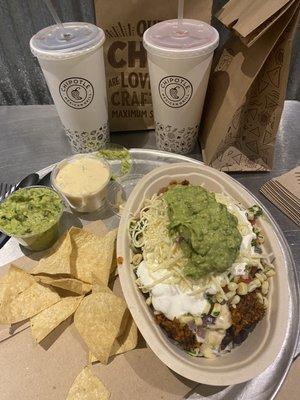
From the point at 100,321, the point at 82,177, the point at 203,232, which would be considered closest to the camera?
the point at 203,232

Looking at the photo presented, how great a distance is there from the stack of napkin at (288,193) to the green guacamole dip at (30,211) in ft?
3.21

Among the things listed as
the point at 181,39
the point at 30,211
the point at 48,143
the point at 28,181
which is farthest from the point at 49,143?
the point at 181,39

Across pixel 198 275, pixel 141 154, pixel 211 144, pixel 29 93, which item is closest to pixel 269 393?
pixel 198 275

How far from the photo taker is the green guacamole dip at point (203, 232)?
112 centimetres

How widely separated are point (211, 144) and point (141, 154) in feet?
1.23

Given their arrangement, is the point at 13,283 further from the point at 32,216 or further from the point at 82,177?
the point at 82,177

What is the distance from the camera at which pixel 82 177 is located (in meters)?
1.58

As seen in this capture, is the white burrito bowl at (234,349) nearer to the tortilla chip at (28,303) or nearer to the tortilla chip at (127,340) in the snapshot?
the tortilla chip at (127,340)

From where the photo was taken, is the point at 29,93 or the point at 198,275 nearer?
the point at 198,275

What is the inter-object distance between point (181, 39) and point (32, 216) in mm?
945

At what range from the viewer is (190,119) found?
5.54 feet

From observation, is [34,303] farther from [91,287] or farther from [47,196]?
[47,196]

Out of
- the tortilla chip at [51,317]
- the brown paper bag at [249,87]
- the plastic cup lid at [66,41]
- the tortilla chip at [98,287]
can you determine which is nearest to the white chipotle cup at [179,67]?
the brown paper bag at [249,87]

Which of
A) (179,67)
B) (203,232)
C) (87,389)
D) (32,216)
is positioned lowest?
(87,389)
